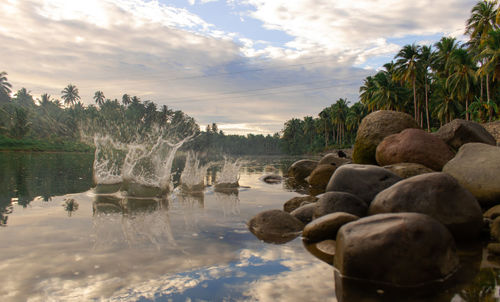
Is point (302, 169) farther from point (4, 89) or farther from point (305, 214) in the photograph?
point (4, 89)

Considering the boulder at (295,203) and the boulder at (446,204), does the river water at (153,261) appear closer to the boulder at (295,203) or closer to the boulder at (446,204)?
the boulder at (446,204)

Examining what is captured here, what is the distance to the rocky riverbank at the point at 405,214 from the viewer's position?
4410 mm

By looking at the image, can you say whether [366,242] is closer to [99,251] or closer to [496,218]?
[496,218]

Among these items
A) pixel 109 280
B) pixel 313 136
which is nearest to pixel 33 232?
pixel 109 280

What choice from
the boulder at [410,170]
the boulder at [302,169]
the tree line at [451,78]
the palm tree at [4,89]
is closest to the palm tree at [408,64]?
the tree line at [451,78]

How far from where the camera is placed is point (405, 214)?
4820mm

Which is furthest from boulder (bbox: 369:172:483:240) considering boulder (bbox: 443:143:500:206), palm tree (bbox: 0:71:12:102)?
palm tree (bbox: 0:71:12:102)

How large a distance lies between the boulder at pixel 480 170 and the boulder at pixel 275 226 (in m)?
4.06

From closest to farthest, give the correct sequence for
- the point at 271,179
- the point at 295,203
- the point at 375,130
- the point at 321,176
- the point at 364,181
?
the point at 364,181 < the point at 295,203 < the point at 375,130 < the point at 321,176 < the point at 271,179

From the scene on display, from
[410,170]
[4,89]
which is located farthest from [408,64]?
[4,89]

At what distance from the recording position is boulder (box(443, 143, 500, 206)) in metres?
7.41

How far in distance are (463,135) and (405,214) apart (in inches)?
307

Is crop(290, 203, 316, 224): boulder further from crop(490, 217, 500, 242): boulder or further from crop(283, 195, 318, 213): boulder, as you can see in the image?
crop(490, 217, 500, 242): boulder

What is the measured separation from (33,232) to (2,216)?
1866mm
